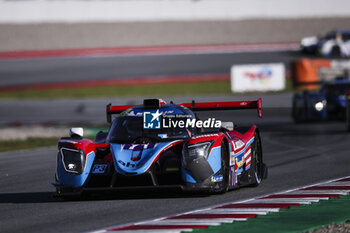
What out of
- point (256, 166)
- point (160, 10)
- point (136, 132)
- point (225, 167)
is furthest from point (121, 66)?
point (225, 167)

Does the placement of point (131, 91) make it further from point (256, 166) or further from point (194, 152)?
point (194, 152)

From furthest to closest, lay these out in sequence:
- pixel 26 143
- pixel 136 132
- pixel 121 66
Answer: 1. pixel 121 66
2. pixel 26 143
3. pixel 136 132

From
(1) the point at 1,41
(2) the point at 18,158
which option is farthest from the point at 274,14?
(2) the point at 18,158

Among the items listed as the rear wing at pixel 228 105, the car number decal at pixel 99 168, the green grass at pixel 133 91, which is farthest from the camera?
the green grass at pixel 133 91

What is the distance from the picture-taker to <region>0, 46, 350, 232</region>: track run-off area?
330 inches

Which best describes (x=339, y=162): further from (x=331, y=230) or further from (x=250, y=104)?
(x=331, y=230)

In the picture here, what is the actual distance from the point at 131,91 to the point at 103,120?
7.39 meters

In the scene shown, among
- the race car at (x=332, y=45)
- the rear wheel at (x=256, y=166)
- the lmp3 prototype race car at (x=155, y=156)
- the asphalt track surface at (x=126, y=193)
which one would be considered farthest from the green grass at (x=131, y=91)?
the lmp3 prototype race car at (x=155, y=156)

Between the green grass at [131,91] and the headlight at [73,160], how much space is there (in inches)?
865

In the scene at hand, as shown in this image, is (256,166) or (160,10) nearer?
(256,166)

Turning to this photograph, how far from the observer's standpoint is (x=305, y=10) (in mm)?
45750

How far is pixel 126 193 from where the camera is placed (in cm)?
959

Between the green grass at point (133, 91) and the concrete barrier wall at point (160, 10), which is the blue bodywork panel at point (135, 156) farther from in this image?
the concrete barrier wall at point (160, 10)

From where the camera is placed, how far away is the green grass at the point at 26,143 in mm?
19506
